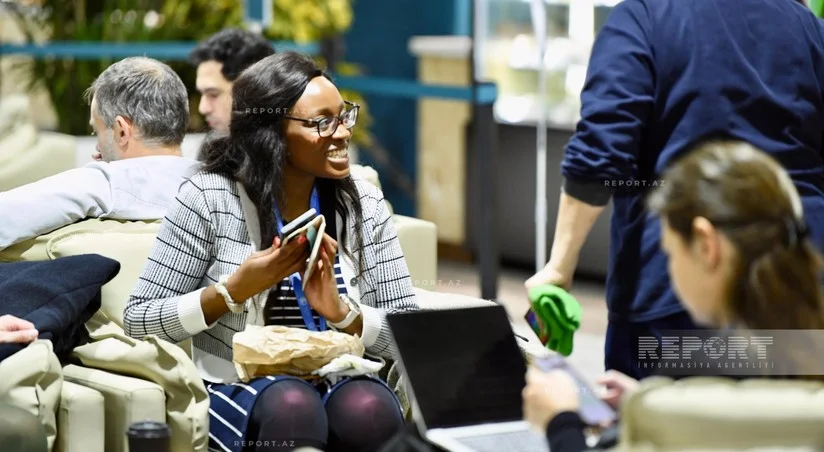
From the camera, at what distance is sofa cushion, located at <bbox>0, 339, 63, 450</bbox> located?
96.7 inches

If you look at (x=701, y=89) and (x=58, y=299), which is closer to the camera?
(x=701, y=89)

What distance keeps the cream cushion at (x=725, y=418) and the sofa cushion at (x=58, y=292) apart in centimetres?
148

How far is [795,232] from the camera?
5.56 feet

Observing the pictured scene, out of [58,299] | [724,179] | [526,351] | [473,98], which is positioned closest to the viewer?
[724,179]

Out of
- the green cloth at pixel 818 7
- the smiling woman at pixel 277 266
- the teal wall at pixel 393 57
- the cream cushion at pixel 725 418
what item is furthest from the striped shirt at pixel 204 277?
the teal wall at pixel 393 57

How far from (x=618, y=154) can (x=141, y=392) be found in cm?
104

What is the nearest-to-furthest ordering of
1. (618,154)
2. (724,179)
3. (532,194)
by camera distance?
(724,179), (618,154), (532,194)

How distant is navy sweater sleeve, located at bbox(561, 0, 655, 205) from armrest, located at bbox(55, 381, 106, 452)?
3.39ft

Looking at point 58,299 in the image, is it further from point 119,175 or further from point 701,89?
point 701,89

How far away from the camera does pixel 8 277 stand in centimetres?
273

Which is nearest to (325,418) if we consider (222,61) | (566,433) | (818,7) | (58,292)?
(58,292)

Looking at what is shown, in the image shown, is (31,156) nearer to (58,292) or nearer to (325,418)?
(58,292)

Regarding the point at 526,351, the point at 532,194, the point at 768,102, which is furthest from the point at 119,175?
the point at 532,194

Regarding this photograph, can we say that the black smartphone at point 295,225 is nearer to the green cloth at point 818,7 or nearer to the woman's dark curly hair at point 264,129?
the woman's dark curly hair at point 264,129
